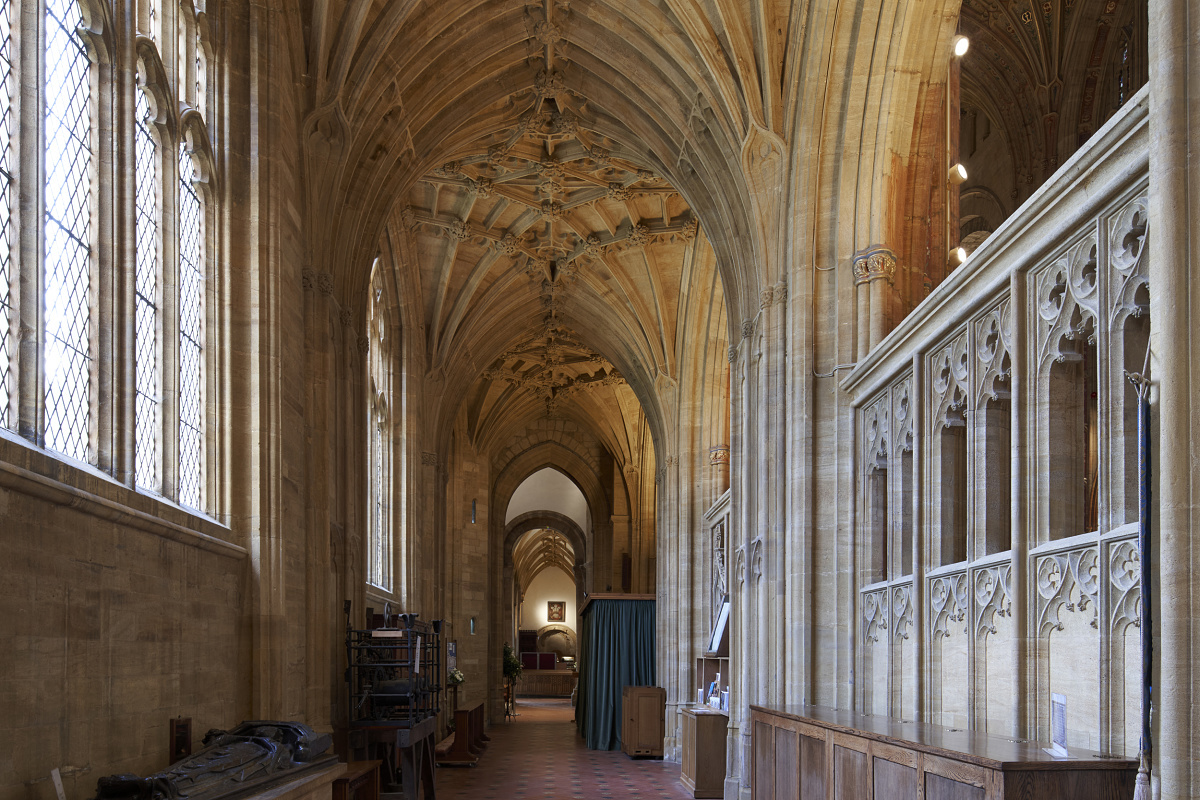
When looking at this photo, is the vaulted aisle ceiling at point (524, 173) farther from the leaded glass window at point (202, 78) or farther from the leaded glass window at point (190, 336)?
the leaded glass window at point (190, 336)

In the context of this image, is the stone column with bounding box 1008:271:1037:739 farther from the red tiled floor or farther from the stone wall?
the red tiled floor

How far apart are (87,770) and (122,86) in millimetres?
3680

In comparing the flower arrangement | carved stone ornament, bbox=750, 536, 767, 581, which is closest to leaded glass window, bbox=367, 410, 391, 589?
carved stone ornament, bbox=750, 536, 767, 581

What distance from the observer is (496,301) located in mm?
20016

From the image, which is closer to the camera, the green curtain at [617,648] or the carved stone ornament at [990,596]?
the carved stone ornament at [990,596]

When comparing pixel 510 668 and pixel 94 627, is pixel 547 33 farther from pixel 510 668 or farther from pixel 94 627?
pixel 510 668

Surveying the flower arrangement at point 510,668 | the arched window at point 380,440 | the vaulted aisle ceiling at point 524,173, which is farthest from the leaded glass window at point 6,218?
the flower arrangement at point 510,668

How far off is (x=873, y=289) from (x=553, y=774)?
27.7 feet

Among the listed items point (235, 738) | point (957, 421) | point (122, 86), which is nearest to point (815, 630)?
point (957, 421)

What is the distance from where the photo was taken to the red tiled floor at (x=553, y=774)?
12438 mm

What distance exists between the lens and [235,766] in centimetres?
541

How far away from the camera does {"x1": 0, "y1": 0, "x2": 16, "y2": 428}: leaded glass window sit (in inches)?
181

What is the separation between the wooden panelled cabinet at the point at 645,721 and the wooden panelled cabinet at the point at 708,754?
16.0ft

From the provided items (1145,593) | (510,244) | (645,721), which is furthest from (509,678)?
(1145,593)
